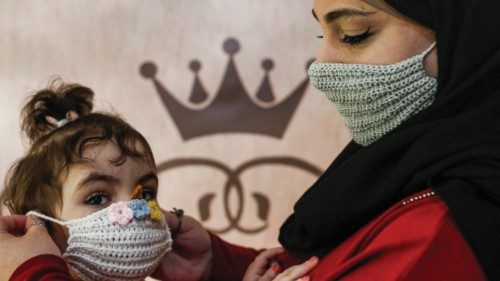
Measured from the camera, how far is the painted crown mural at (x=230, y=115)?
2566 millimetres

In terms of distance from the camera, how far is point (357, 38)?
121 centimetres

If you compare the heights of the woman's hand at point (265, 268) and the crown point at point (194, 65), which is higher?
the crown point at point (194, 65)

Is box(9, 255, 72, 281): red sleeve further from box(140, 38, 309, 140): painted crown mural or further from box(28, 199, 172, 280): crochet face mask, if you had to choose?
box(140, 38, 309, 140): painted crown mural

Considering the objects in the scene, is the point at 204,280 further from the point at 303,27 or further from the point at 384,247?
the point at 303,27

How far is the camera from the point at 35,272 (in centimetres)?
113

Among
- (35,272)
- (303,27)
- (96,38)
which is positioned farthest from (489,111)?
(96,38)

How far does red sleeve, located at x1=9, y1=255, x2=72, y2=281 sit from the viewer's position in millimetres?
1119

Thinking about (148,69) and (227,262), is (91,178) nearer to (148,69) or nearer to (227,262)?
(227,262)

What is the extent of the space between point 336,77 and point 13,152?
1721 mm

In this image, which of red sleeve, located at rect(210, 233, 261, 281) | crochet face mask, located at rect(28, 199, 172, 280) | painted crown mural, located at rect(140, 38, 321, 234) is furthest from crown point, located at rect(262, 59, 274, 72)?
crochet face mask, located at rect(28, 199, 172, 280)

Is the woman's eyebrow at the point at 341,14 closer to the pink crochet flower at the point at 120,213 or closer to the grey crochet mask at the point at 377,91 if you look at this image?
the grey crochet mask at the point at 377,91

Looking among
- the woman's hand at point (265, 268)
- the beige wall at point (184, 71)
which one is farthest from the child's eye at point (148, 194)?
the beige wall at point (184, 71)

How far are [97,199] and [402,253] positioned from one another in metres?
0.76

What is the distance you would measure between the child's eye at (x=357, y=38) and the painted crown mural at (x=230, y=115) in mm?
1363
